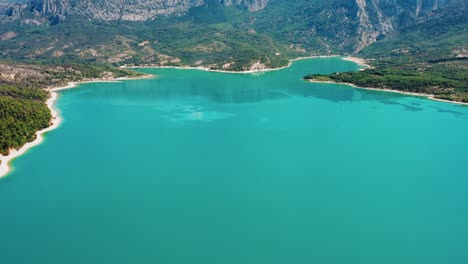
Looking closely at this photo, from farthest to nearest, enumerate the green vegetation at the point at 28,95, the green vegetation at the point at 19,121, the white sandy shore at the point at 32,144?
the green vegetation at the point at 28,95
the green vegetation at the point at 19,121
the white sandy shore at the point at 32,144

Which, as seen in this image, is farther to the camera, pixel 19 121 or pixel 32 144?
pixel 19 121

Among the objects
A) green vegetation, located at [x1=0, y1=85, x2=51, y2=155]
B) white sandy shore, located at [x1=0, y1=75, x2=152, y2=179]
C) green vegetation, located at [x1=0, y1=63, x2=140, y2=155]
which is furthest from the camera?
green vegetation, located at [x1=0, y1=63, x2=140, y2=155]

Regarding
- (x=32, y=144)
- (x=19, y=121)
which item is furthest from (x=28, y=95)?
(x=32, y=144)

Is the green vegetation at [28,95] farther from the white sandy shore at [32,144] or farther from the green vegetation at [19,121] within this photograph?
the white sandy shore at [32,144]

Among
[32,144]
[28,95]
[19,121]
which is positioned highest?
[28,95]

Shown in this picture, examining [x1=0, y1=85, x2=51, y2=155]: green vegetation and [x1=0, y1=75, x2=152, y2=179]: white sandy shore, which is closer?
[x1=0, y1=75, x2=152, y2=179]: white sandy shore

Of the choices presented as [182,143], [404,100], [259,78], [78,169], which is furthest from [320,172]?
[259,78]

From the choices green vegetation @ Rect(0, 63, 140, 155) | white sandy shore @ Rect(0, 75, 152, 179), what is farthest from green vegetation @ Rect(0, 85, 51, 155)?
white sandy shore @ Rect(0, 75, 152, 179)

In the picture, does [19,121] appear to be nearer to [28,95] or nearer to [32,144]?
[32,144]

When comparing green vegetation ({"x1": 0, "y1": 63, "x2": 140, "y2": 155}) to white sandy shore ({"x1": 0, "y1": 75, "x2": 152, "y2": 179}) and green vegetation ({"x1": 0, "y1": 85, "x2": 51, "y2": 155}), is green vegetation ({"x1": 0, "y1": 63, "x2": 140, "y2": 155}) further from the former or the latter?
white sandy shore ({"x1": 0, "y1": 75, "x2": 152, "y2": 179})

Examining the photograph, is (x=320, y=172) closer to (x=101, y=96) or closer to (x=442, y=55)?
(x=101, y=96)

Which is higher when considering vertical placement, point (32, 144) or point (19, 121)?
point (19, 121)

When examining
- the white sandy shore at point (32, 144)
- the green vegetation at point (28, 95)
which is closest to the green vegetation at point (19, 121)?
the green vegetation at point (28, 95)
